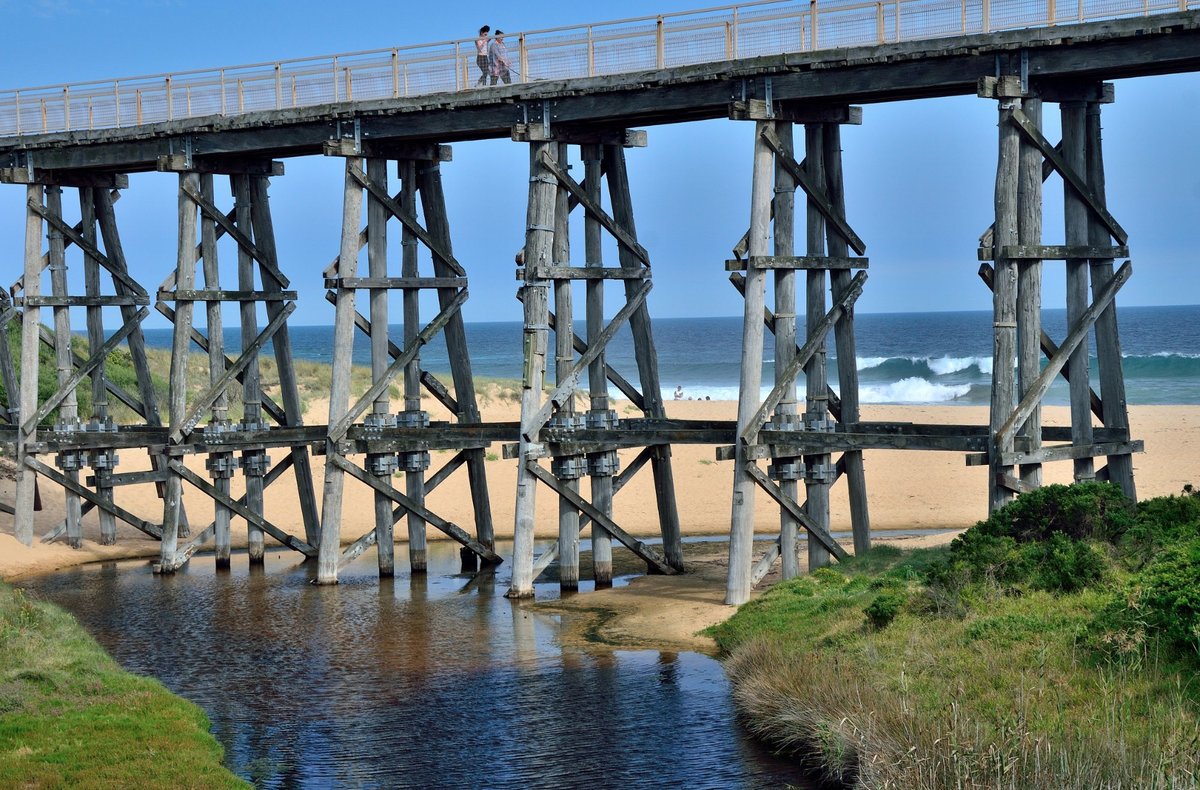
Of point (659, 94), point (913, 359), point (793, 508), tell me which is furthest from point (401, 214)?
point (913, 359)

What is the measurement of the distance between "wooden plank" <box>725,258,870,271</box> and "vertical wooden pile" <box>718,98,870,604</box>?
0.05ft

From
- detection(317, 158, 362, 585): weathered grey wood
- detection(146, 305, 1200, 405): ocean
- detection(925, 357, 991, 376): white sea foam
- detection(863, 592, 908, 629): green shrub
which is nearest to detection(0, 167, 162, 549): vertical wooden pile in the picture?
detection(317, 158, 362, 585): weathered grey wood

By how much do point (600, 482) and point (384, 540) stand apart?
4.40m

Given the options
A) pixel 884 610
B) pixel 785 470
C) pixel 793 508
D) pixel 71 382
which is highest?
pixel 71 382

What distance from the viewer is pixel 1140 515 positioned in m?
18.3

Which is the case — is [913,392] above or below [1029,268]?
below

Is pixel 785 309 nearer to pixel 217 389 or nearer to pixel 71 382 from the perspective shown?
pixel 217 389

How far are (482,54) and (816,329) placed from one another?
7.05 metres

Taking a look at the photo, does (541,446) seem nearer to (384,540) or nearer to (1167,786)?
(384,540)

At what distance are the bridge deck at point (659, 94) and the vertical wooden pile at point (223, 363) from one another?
940 millimetres

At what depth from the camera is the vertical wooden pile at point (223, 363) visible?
91.7 feet

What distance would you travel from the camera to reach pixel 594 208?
80.5 feet

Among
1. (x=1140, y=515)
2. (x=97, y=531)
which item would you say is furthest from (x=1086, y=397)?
(x=97, y=531)

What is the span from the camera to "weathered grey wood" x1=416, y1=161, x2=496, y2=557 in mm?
27281
